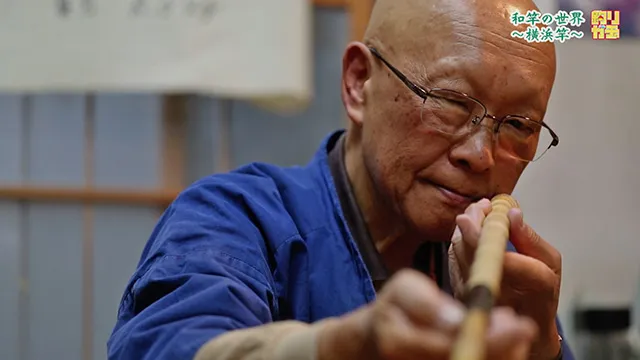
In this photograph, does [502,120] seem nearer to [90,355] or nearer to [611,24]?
[611,24]

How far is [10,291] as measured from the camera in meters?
1.44

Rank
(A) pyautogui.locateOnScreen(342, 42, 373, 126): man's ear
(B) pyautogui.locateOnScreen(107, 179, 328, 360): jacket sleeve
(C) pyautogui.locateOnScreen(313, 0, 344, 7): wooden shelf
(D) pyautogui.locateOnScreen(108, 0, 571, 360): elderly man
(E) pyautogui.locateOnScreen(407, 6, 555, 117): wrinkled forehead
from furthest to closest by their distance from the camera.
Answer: (C) pyautogui.locateOnScreen(313, 0, 344, 7): wooden shelf
(A) pyautogui.locateOnScreen(342, 42, 373, 126): man's ear
(E) pyautogui.locateOnScreen(407, 6, 555, 117): wrinkled forehead
(D) pyautogui.locateOnScreen(108, 0, 571, 360): elderly man
(B) pyautogui.locateOnScreen(107, 179, 328, 360): jacket sleeve

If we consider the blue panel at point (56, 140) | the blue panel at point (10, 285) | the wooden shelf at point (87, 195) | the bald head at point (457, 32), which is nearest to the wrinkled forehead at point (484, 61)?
the bald head at point (457, 32)

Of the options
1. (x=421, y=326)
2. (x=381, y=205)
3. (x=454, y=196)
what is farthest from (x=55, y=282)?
(x=421, y=326)

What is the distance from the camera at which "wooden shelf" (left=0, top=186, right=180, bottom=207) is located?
1.40m

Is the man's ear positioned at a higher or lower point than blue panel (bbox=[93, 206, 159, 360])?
higher

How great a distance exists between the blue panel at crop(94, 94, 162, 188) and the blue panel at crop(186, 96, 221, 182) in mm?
63

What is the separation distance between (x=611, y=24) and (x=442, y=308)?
0.75 metres

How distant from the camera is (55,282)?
1.44 metres

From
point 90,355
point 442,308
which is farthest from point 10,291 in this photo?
point 442,308

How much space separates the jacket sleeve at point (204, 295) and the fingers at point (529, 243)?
216 millimetres

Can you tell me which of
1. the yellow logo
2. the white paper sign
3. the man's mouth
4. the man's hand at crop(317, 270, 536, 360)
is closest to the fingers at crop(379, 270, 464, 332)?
the man's hand at crop(317, 270, 536, 360)

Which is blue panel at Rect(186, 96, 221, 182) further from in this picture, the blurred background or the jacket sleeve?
the jacket sleeve

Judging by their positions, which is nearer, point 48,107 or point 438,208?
point 438,208
